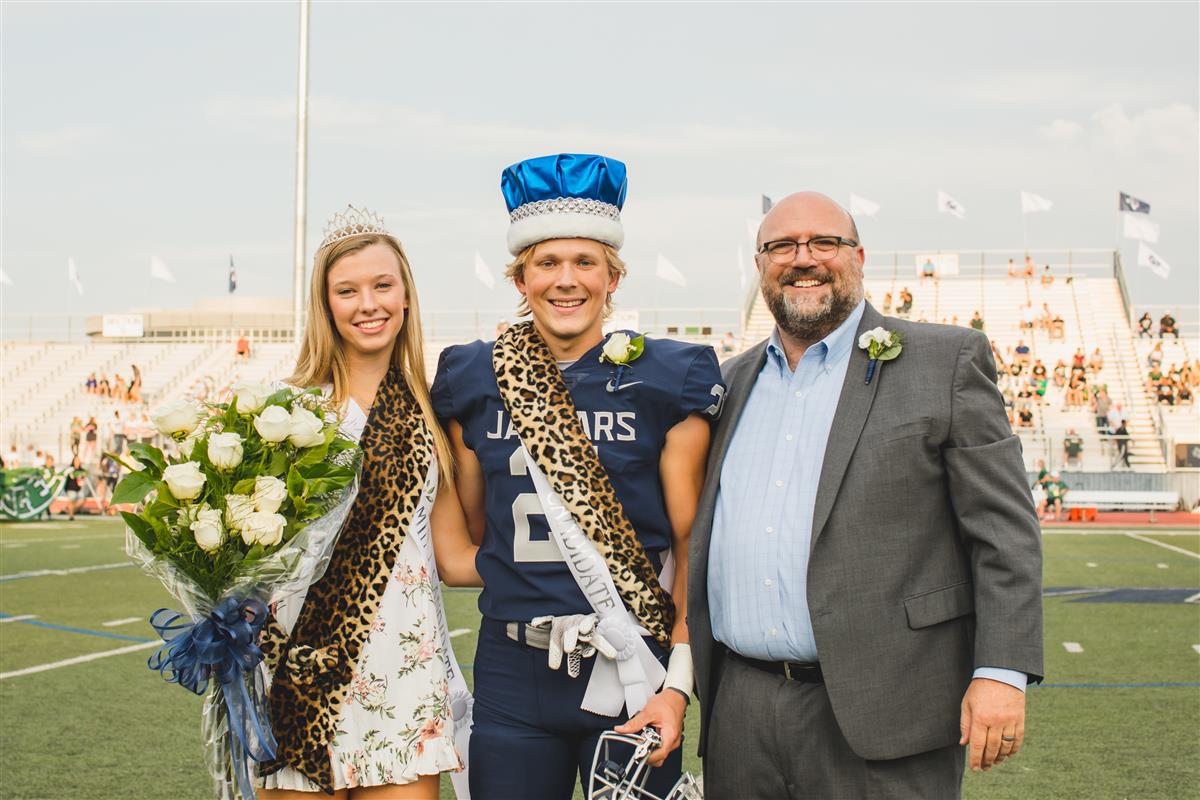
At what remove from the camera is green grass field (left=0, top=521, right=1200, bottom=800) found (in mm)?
4969

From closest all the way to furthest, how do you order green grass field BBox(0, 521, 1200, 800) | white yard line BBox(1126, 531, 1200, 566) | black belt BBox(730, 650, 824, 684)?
black belt BBox(730, 650, 824, 684), green grass field BBox(0, 521, 1200, 800), white yard line BBox(1126, 531, 1200, 566)

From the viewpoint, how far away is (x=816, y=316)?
9.60ft

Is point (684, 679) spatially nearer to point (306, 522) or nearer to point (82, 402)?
point (306, 522)

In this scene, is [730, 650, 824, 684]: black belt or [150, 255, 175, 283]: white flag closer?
[730, 650, 824, 684]: black belt

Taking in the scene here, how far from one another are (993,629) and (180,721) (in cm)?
449

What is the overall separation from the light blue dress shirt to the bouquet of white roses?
87cm

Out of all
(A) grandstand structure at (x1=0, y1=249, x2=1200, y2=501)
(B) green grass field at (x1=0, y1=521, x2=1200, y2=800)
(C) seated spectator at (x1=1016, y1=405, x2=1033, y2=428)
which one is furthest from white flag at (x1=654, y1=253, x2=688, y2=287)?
(B) green grass field at (x1=0, y1=521, x2=1200, y2=800)

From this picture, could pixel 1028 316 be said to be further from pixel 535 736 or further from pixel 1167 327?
pixel 535 736

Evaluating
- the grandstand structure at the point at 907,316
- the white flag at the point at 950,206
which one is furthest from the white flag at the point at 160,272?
the white flag at the point at 950,206

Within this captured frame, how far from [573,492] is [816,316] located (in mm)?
725

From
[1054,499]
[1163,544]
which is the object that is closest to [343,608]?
[1163,544]

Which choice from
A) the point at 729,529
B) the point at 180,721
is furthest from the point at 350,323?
the point at 180,721

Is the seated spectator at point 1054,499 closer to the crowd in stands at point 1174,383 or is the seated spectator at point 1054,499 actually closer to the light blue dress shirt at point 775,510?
the crowd in stands at point 1174,383

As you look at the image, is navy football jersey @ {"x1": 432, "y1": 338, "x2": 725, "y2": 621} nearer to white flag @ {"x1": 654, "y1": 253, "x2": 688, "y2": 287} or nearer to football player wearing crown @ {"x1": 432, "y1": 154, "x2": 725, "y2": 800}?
football player wearing crown @ {"x1": 432, "y1": 154, "x2": 725, "y2": 800}
